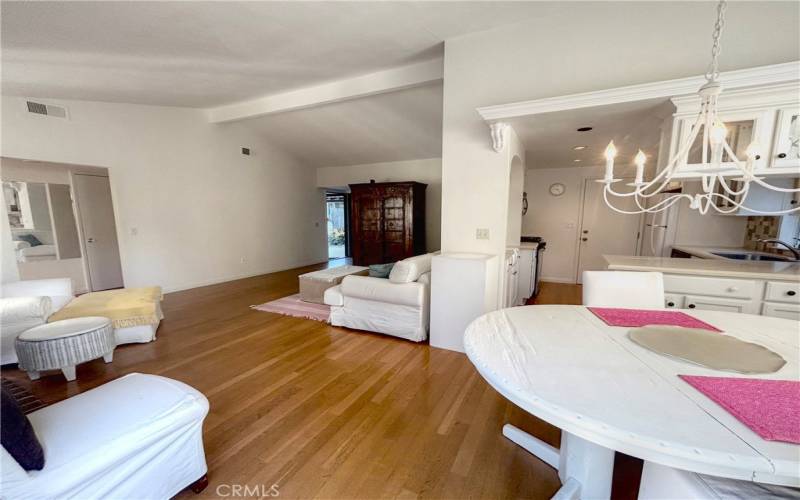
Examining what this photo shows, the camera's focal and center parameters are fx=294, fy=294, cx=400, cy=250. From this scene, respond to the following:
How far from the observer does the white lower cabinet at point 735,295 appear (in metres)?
2.03

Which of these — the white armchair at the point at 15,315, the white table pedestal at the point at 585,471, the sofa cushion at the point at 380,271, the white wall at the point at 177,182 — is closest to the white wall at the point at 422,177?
the white wall at the point at 177,182

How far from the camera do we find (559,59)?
2412mm

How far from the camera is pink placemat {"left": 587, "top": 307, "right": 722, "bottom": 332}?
1.45 meters

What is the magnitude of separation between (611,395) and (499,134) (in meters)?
2.21

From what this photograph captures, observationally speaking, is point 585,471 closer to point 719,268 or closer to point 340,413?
point 340,413

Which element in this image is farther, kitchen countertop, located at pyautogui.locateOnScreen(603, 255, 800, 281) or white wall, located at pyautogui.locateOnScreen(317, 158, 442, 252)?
white wall, located at pyautogui.locateOnScreen(317, 158, 442, 252)

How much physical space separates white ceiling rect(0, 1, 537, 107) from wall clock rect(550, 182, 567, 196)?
3.50m

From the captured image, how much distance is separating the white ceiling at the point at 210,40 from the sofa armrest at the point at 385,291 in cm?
232

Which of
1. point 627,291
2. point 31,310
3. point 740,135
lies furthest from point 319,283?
point 740,135

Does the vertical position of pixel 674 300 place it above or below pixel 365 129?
below

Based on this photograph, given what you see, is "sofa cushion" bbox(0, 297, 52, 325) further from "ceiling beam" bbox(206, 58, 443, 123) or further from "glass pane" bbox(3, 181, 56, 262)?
"ceiling beam" bbox(206, 58, 443, 123)

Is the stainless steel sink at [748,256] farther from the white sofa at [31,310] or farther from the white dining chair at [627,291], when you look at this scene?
the white sofa at [31,310]

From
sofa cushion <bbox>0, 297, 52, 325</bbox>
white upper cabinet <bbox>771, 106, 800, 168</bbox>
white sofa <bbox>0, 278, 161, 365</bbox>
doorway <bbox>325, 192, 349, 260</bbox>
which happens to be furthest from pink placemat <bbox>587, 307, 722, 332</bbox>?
doorway <bbox>325, 192, 349, 260</bbox>

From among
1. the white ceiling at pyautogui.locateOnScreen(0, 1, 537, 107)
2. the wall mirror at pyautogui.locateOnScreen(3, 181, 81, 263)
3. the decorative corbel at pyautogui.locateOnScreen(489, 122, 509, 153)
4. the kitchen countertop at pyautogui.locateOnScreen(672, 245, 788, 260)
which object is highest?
the white ceiling at pyautogui.locateOnScreen(0, 1, 537, 107)
